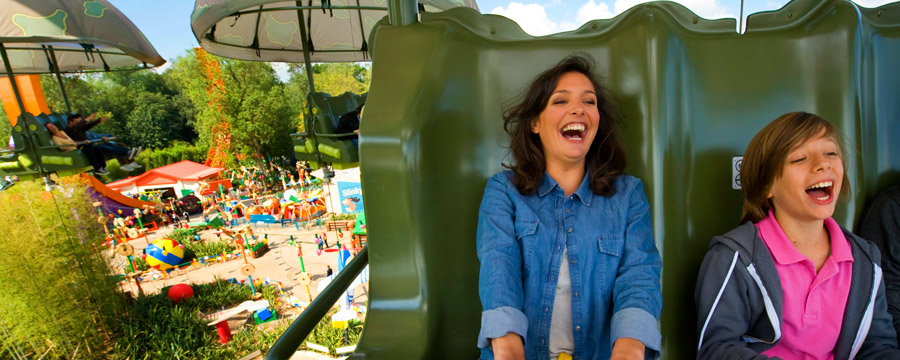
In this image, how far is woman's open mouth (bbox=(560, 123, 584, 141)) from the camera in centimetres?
79

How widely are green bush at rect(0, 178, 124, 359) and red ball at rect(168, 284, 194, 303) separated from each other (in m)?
0.90

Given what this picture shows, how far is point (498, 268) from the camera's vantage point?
0.74 metres

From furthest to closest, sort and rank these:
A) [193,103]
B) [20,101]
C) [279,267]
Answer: [193,103]
[279,267]
[20,101]

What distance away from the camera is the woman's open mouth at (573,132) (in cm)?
79

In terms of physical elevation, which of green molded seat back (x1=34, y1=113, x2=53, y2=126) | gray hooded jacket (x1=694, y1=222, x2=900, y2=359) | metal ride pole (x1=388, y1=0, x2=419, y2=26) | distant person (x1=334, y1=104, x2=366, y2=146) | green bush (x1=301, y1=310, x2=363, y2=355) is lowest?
green bush (x1=301, y1=310, x2=363, y2=355)

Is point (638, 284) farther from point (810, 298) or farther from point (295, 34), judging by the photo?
point (295, 34)

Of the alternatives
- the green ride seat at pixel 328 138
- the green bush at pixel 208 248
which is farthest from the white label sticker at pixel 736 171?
the green bush at pixel 208 248

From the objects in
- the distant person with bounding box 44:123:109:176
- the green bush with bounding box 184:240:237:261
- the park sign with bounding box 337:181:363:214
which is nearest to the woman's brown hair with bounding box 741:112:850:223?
the distant person with bounding box 44:123:109:176

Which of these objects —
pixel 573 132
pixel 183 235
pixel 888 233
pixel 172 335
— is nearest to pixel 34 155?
pixel 172 335

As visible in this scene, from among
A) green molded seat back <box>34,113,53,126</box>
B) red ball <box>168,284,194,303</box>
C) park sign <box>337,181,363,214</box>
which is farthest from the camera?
park sign <box>337,181,363,214</box>

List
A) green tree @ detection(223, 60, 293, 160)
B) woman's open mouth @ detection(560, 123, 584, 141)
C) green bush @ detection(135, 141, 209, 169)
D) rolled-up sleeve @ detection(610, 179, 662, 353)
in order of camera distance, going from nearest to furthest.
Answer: rolled-up sleeve @ detection(610, 179, 662, 353), woman's open mouth @ detection(560, 123, 584, 141), green tree @ detection(223, 60, 293, 160), green bush @ detection(135, 141, 209, 169)

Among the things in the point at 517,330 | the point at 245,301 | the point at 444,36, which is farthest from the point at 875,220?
the point at 245,301

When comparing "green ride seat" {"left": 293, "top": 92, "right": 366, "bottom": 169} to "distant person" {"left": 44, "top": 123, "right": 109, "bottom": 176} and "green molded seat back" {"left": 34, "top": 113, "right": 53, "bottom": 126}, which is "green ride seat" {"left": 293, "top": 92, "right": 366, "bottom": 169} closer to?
"distant person" {"left": 44, "top": 123, "right": 109, "bottom": 176}

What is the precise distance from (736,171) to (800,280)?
0.26 m
